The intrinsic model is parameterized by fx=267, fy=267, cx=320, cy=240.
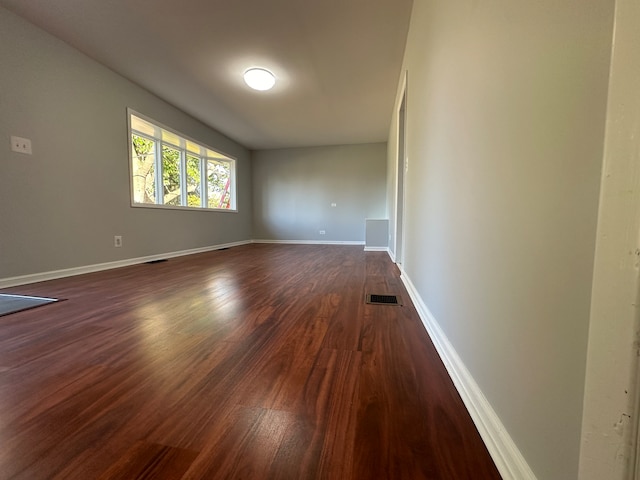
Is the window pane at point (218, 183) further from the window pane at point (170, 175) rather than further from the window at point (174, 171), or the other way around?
the window pane at point (170, 175)

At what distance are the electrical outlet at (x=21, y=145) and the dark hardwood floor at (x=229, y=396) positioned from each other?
169 centimetres

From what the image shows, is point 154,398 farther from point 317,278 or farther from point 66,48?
point 66,48

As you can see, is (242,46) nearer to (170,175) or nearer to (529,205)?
(170,175)

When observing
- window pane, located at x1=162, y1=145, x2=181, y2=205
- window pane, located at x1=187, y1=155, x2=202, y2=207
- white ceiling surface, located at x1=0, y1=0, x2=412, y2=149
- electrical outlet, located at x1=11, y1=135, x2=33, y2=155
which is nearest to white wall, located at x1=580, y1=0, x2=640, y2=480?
white ceiling surface, located at x1=0, y1=0, x2=412, y2=149

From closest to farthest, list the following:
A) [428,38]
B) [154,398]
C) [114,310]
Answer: [154,398] < [428,38] < [114,310]

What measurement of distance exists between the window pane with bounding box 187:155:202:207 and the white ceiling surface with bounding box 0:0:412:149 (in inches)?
35.9

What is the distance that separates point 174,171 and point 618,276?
5.27 m

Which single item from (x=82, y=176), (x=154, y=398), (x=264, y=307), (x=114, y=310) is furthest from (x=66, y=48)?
(x=154, y=398)

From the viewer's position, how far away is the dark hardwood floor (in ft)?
2.15

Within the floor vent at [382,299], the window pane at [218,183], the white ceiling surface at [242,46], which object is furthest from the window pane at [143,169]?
the floor vent at [382,299]

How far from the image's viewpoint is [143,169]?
154 inches

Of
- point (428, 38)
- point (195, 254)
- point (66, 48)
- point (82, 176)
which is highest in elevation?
point (66, 48)

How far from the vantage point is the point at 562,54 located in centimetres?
46

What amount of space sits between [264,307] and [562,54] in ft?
5.77
